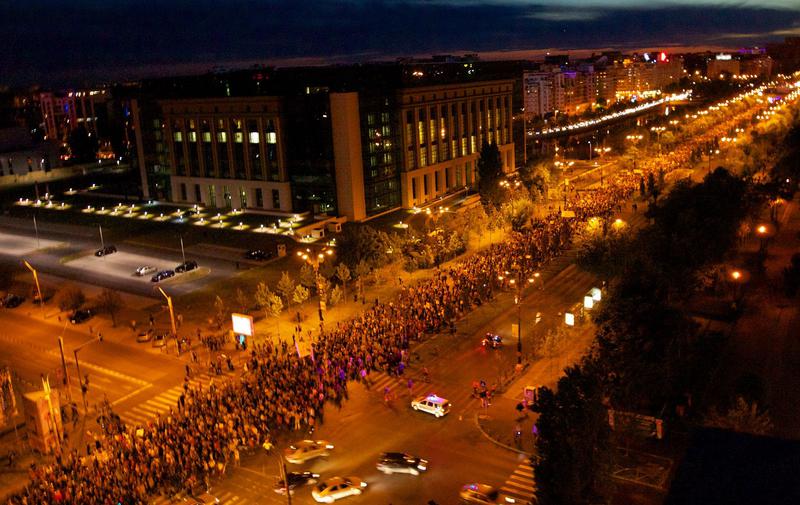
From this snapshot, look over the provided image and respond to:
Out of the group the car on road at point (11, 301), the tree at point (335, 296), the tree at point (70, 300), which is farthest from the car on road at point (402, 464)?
the car on road at point (11, 301)

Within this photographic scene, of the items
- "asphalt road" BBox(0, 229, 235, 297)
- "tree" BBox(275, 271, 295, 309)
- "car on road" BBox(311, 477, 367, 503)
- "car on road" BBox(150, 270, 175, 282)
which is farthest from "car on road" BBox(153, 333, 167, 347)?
"car on road" BBox(311, 477, 367, 503)

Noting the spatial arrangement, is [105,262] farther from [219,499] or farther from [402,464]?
[402,464]

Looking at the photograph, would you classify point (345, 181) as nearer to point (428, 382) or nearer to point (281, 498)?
point (428, 382)

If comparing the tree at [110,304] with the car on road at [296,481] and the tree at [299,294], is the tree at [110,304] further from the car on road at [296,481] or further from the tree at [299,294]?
the car on road at [296,481]

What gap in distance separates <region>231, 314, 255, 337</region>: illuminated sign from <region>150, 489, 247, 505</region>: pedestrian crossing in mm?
13134

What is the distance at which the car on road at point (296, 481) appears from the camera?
23.9 m

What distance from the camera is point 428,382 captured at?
32219mm

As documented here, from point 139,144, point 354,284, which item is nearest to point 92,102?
point 139,144

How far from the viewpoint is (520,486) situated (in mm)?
23531

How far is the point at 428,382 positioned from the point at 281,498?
10.3m

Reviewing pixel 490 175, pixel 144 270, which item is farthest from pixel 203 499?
pixel 490 175

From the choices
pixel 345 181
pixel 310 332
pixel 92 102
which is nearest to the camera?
pixel 310 332

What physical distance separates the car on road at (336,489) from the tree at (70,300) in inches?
1097

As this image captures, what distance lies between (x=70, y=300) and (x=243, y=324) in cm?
1489
